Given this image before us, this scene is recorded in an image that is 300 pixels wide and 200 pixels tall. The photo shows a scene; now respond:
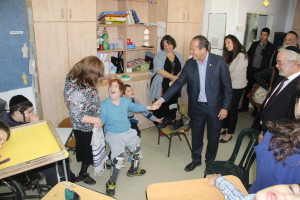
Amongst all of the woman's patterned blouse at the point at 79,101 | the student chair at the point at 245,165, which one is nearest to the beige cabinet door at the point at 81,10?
the woman's patterned blouse at the point at 79,101

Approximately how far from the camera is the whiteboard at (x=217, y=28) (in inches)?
189

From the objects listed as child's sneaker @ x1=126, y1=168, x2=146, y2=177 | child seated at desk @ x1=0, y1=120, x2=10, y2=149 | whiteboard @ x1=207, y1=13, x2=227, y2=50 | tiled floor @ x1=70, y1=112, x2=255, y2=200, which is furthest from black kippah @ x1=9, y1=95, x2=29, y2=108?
whiteboard @ x1=207, y1=13, x2=227, y2=50

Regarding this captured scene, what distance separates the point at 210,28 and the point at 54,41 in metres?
3.03

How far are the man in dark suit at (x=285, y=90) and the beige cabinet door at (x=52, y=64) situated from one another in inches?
112

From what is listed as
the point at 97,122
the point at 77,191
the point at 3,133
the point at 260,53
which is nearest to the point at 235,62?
the point at 260,53

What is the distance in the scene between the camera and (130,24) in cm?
444

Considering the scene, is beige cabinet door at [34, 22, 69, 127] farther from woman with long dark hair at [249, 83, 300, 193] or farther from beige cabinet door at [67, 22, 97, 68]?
woman with long dark hair at [249, 83, 300, 193]

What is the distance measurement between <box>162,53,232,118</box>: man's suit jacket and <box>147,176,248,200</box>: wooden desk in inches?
53.2

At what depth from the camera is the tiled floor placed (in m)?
3.09

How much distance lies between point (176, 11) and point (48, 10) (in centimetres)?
222

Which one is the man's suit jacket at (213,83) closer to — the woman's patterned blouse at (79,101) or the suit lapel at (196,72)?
the suit lapel at (196,72)

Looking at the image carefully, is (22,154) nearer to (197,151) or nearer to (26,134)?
(26,134)

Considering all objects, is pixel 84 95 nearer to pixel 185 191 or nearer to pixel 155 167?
pixel 185 191

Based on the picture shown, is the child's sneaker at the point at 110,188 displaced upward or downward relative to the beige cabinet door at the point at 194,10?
downward
